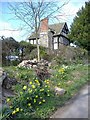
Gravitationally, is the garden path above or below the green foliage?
below

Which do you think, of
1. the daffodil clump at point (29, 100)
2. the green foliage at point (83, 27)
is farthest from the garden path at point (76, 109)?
the green foliage at point (83, 27)

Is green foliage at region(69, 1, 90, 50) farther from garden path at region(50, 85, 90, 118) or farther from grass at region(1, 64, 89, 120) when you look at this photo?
garden path at region(50, 85, 90, 118)

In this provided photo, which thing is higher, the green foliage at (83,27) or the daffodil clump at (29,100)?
the green foliage at (83,27)

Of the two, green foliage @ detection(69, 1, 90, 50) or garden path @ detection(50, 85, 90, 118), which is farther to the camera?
green foliage @ detection(69, 1, 90, 50)

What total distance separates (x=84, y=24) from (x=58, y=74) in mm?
10817

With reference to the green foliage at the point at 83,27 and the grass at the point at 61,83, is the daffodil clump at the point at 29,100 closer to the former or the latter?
the grass at the point at 61,83

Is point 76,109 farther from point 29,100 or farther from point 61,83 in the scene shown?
point 61,83

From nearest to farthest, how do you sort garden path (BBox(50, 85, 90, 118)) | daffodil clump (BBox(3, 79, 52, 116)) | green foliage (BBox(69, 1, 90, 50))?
garden path (BBox(50, 85, 90, 118)), daffodil clump (BBox(3, 79, 52, 116)), green foliage (BBox(69, 1, 90, 50))

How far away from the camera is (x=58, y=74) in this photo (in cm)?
676

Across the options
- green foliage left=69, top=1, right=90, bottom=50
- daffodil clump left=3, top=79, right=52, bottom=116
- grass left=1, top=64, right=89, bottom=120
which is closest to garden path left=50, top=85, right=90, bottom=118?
grass left=1, top=64, right=89, bottom=120

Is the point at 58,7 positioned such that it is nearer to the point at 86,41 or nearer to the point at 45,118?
the point at 86,41

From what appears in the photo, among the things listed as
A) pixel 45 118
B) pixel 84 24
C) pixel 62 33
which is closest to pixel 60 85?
pixel 45 118

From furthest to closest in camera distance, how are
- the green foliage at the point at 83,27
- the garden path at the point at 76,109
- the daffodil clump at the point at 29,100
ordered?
the green foliage at the point at 83,27
the daffodil clump at the point at 29,100
the garden path at the point at 76,109

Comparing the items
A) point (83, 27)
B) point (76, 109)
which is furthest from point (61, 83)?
point (83, 27)
